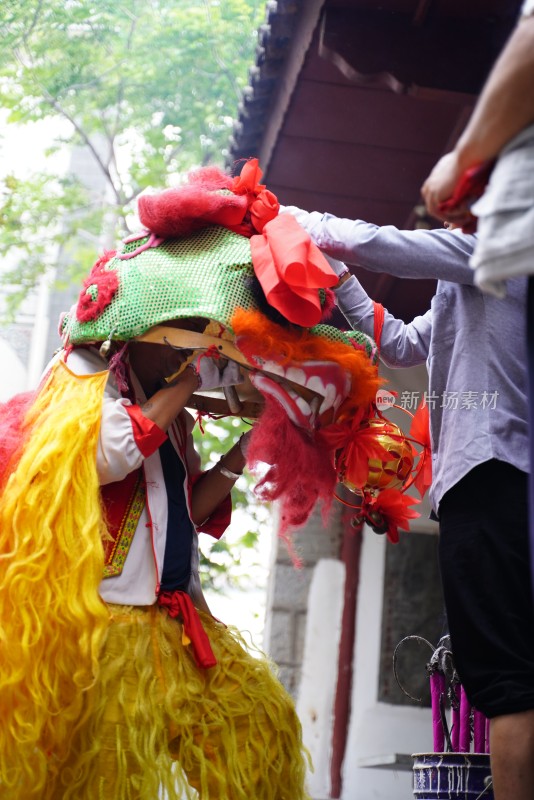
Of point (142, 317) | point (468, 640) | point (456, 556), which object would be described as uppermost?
point (142, 317)

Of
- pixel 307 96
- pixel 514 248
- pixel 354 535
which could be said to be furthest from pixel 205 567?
pixel 514 248

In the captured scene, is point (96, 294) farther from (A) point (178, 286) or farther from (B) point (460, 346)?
(B) point (460, 346)

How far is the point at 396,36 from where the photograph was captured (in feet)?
11.7

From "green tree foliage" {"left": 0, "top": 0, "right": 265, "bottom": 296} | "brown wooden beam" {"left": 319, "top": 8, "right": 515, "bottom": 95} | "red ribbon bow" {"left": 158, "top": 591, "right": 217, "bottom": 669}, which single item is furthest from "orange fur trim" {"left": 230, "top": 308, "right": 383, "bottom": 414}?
"green tree foliage" {"left": 0, "top": 0, "right": 265, "bottom": 296}

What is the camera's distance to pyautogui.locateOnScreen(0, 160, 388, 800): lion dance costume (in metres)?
2.29

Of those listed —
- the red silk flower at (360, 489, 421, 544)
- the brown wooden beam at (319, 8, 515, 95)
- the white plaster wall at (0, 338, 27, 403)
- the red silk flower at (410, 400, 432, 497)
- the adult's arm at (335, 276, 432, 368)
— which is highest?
the white plaster wall at (0, 338, 27, 403)

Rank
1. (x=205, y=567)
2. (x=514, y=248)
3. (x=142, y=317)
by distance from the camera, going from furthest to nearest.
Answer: (x=205, y=567) → (x=142, y=317) → (x=514, y=248)

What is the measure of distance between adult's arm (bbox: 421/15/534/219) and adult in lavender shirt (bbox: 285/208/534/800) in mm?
667

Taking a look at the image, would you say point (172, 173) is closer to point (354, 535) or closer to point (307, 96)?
point (354, 535)

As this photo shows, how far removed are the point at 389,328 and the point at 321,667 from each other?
388 centimetres

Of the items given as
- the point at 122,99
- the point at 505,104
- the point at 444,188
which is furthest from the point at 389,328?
the point at 122,99

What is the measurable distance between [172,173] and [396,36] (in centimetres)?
695

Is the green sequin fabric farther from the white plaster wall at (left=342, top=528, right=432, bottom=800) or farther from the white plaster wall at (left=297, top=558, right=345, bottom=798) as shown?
the white plaster wall at (left=297, top=558, right=345, bottom=798)

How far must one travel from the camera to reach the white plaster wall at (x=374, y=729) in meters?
5.75
